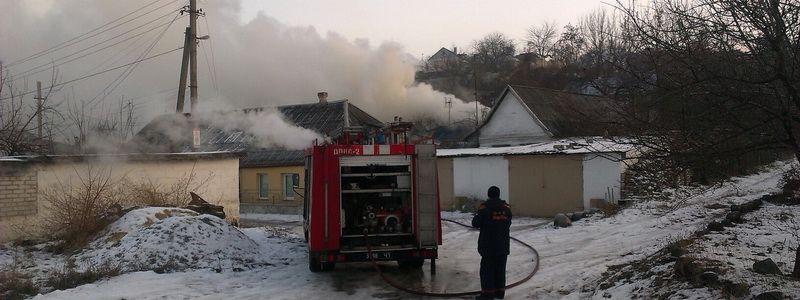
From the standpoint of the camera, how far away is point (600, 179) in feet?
74.7

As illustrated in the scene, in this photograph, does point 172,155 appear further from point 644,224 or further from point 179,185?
point 644,224

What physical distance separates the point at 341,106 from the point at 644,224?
65.7 feet

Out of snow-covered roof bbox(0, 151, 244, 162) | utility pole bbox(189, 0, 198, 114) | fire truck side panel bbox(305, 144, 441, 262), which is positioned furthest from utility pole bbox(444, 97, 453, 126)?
fire truck side panel bbox(305, 144, 441, 262)

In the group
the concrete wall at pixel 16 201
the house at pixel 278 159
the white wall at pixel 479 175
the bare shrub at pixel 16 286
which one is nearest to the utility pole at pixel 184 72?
the house at pixel 278 159

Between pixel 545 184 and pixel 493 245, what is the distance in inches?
645

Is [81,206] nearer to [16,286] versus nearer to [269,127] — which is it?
[16,286]

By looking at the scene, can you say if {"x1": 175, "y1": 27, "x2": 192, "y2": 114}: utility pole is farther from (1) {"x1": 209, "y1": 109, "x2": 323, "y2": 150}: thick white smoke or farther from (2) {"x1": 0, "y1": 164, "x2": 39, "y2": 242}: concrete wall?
(2) {"x1": 0, "y1": 164, "x2": 39, "y2": 242}: concrete wall

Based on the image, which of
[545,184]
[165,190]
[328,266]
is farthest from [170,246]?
[545,184]

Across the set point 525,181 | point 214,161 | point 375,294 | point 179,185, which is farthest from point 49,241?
point 525,181

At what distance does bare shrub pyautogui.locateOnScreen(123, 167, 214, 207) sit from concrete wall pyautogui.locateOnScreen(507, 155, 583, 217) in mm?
11877

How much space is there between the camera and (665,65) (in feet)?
21.8

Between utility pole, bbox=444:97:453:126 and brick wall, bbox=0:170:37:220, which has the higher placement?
utility pole, bbox=444:97:453:126

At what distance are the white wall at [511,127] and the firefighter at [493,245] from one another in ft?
85.6

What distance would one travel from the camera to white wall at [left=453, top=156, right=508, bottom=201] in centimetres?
2553
